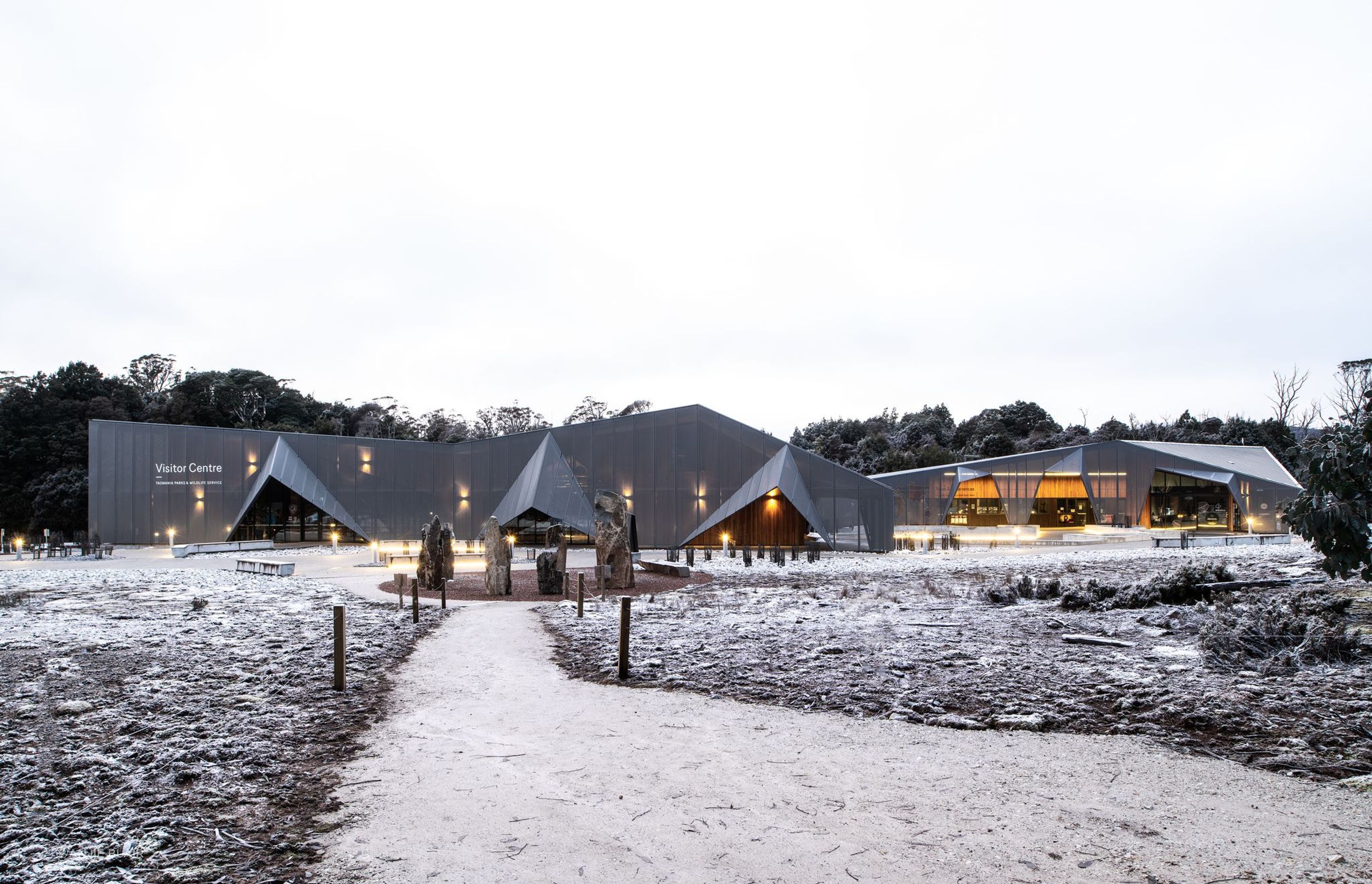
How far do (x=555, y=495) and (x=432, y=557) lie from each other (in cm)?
1372

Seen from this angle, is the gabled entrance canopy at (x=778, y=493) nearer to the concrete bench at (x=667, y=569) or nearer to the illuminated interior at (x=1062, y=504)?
the concrete bench at (x=667, y=569)

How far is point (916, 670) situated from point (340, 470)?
32.9 meters

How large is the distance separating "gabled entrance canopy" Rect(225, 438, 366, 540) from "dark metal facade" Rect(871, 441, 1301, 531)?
31.5m

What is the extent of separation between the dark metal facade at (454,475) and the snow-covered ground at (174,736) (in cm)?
1819

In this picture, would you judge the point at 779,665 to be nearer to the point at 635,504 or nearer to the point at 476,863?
the point at 476,863

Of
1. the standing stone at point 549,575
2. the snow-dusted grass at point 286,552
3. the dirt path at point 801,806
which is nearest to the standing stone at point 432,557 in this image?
the standing stone at point 549,575

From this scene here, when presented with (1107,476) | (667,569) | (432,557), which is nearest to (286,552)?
(432,557)

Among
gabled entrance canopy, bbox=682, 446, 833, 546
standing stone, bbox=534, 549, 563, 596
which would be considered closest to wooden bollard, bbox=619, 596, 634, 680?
standing stone, bbox=534, 549, 563, 596

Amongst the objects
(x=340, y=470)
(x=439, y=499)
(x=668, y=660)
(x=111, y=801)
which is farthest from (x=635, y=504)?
(x=111, y=801)

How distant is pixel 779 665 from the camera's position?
29.8 ft

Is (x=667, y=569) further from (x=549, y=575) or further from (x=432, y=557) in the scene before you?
(x=432, y=557)

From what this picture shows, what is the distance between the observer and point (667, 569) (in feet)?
67.7

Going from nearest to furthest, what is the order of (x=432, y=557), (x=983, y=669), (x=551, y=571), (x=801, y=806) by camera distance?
(x=801, y=806), (x=983, y=669), (x=551, y=571), (x=432, y=557)

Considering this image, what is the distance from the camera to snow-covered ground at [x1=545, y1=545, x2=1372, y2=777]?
6426 millimetres
